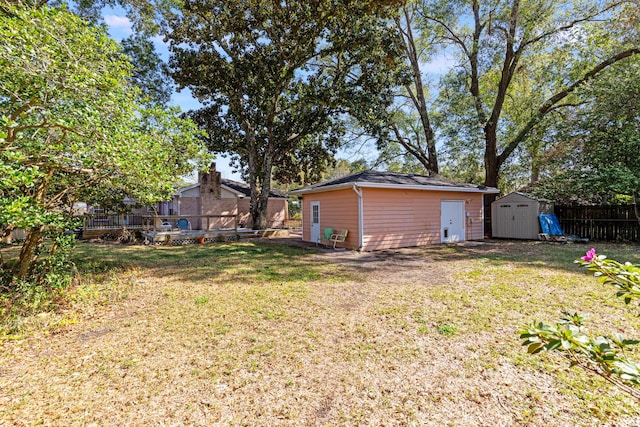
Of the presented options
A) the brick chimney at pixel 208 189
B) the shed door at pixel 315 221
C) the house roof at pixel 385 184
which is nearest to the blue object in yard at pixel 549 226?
the house roof at pixel 385 184

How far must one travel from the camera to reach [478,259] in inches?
360

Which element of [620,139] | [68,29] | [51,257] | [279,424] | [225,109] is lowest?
[279,424]

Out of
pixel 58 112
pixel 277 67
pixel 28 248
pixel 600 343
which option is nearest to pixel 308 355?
pixel 600 343

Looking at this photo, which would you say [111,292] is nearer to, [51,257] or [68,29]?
[51,257]

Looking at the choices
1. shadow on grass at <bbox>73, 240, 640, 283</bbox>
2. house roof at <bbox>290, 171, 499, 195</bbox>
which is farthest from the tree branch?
shadow on grass at <bbox>73, 240, 640, 283</bbox>

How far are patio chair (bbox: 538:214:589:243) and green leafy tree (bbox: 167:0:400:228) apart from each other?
28.5 ft

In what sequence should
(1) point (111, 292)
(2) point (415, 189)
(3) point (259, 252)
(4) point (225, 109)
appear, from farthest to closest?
(4) point (225, 109) < (2) point (415, 189) < (3) point (259, 252) < (1) point (111, 292)

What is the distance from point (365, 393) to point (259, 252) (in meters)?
8.74

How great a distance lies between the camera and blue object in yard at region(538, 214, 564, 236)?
44.0 ft

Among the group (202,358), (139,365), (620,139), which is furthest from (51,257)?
(620,139)

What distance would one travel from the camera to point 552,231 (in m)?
13.5

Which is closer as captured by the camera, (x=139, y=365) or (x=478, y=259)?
(x=139, y=365)

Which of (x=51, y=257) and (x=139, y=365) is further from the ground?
(x=51, y=257)

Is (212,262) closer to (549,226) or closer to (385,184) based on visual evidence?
(385,184)
